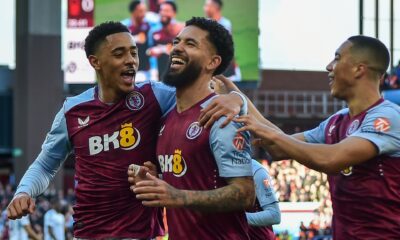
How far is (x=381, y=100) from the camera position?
4.79 m

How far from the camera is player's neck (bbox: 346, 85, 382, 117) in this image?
4.79 metres

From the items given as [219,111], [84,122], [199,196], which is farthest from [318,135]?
[84,122]

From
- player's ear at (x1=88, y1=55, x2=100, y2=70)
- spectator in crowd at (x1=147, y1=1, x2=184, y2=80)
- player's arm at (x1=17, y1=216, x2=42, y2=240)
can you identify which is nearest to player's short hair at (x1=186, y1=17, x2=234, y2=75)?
Result: player's ear at (x1=88, y1=55, x2=100, y2=70)

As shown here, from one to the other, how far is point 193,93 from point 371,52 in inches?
41.3

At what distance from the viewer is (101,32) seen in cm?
539

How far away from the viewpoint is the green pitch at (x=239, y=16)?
2625 cm

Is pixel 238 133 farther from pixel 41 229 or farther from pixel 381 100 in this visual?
pixel 41 229

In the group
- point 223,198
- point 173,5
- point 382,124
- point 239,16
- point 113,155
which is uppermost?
point 173,5

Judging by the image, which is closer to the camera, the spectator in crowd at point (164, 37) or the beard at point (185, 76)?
the beard at point (185, 76)

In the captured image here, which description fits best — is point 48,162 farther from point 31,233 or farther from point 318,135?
point 31,233

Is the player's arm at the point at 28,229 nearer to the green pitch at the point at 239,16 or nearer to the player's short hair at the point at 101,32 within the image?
the green pitch at the point at 239,16

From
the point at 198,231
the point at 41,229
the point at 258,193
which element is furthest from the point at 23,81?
the point at 198,231

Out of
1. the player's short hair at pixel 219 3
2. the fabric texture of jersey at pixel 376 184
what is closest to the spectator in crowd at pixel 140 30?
the player's short hair at pixel 219 3

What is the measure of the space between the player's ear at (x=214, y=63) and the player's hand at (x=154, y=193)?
81 cm
